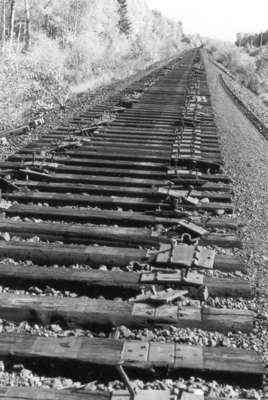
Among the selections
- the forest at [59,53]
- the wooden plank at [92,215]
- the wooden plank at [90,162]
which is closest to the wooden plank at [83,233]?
the wooden plank at [92,215]

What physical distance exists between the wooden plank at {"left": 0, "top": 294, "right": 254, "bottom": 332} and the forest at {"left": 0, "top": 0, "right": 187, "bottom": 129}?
24.8ft

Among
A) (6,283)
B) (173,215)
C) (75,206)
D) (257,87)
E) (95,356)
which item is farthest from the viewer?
(257,87)

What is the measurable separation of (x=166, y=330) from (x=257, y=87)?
971 inches

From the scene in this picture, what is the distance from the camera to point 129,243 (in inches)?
169

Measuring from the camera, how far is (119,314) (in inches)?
124

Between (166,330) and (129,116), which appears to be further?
(129,116)

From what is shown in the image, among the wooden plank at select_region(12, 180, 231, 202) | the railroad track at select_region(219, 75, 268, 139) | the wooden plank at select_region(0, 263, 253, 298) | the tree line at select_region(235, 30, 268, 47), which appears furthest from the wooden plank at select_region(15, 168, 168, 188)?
the tree line at select_region(235, 30, 268, 47)

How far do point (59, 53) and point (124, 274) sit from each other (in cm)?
2438

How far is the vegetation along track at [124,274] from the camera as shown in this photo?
2695 mm

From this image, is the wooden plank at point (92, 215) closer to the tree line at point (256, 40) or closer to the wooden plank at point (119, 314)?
the wooden plank at point (119, 314)

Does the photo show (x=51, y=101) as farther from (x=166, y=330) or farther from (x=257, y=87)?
(x=257, y=87)

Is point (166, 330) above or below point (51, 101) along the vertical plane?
below

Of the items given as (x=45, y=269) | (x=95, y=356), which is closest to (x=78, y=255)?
(x=45, y=269)

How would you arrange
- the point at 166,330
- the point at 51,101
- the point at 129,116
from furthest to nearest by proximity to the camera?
the point at 51,101 < the point at 129,116 < the point at 166,330
